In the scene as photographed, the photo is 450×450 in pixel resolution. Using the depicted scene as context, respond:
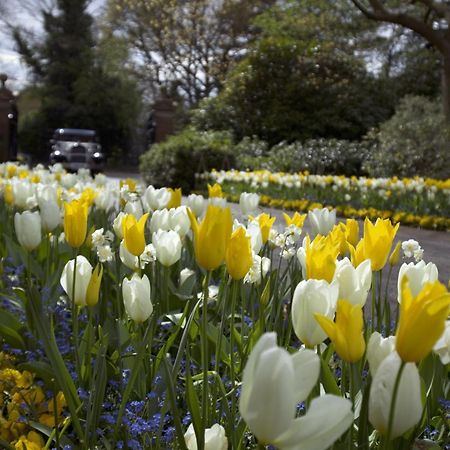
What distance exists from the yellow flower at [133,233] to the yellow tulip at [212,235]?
469mm

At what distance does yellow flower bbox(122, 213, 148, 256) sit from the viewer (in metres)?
1.64

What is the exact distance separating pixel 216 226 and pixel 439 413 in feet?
2.82

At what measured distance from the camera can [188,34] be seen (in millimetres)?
30625

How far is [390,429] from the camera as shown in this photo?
2.69ft

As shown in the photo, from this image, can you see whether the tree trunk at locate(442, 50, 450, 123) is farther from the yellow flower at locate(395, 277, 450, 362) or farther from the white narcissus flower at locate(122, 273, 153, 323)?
the yellow flower at locate(395, 277, 450, 362)

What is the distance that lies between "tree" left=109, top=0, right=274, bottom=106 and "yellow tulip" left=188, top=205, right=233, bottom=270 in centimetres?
2903

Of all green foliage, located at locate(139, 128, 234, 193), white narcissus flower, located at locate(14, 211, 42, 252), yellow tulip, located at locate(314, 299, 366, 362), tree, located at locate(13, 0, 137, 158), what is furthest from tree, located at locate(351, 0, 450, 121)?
tree, located at locate(13, 0, 137, 158)

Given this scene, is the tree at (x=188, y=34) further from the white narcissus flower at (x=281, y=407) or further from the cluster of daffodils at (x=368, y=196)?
the white narcissus flower at (x=281, y=407)

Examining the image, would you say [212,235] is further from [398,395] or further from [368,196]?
[368,196]

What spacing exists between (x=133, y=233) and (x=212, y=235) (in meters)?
0.51

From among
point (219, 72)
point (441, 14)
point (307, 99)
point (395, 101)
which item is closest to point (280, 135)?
point (307, 99)

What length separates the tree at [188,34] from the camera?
1215 inches

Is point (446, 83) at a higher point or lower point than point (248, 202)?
higher

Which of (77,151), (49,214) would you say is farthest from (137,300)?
(77,151)
